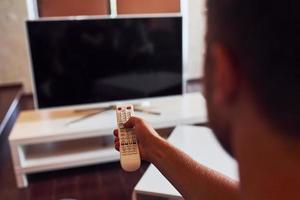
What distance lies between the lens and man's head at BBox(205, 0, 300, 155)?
377mm

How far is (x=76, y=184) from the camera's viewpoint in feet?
6.93

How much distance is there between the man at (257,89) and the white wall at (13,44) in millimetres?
3375

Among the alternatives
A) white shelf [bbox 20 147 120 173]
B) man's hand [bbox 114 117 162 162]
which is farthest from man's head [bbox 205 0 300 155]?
white shelf [bbox 20 147 120 173]

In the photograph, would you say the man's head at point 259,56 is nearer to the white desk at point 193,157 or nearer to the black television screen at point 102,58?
the white desk at point 193,157

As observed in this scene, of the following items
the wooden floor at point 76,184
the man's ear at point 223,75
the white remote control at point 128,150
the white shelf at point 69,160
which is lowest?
the wooden floor at point 76,184

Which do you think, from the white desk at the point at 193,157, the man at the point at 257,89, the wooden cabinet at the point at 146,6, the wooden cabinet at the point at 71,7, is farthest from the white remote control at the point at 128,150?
the wooden cabinet at the point at 71,7

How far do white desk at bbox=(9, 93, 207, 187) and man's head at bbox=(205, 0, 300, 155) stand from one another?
152 centimetres

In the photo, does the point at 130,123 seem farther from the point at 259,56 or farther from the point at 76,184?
the point at 76,184

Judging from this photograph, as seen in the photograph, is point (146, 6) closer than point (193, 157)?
No

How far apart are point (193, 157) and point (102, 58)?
94cm

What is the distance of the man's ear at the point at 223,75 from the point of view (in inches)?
16.4

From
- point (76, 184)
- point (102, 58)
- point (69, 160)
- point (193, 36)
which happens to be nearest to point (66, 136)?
point (69, 160)

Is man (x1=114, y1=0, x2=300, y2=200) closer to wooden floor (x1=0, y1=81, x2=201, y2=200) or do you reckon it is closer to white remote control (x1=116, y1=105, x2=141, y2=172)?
white remote control (x1=116, y1=105, x2=141, y2=172)

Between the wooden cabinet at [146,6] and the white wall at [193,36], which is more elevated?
the wooden cabinet at [146,6]
